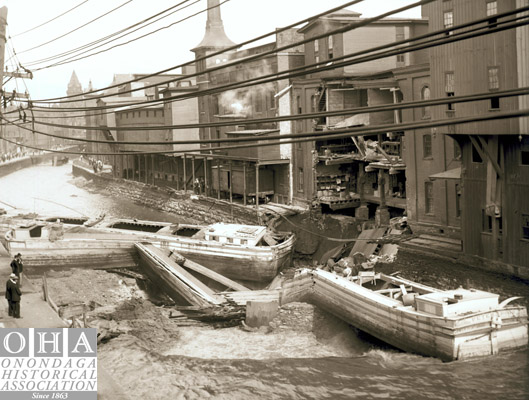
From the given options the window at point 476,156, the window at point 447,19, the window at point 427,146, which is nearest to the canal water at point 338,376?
the window at point 476,156

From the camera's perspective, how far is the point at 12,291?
18.3 metres

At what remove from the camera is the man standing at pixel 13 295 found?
18.1m

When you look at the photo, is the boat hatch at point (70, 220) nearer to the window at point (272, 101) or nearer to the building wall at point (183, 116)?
the window at point (272, 101)

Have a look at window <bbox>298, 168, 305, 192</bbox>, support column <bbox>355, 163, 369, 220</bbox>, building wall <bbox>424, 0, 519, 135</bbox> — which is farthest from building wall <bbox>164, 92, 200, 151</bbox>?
building wall <bbox>424, 0, 519, 135</bbox>

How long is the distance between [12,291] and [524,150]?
1770cm

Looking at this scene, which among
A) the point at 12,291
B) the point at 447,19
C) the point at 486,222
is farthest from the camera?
the point at 447,19

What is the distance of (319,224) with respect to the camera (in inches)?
1612

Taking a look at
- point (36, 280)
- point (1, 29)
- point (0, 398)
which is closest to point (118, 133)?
point (36, 280)

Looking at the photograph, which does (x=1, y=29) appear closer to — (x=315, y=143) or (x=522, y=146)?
(x=522, y=146)

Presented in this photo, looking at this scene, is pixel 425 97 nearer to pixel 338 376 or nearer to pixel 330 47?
pixel 330 47

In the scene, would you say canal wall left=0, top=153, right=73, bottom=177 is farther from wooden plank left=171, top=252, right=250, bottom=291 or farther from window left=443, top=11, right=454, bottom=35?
window left=443, top=11, right=454, bottom=35

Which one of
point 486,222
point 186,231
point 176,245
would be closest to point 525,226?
point 486,222

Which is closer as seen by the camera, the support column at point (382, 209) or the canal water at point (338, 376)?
the canal water at point (338, 376)

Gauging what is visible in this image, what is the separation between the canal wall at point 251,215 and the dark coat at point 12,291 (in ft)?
62.5
